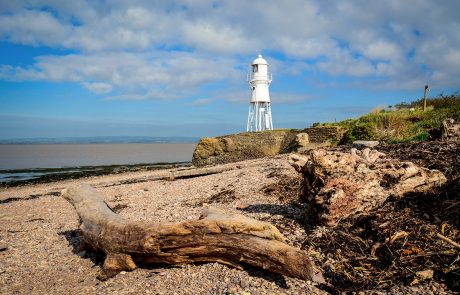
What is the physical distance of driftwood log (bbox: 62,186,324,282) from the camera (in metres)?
3.74

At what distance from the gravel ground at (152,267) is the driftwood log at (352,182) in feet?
1.93

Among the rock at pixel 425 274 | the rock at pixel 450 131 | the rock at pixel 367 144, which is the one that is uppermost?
the rock at pixel 450 131

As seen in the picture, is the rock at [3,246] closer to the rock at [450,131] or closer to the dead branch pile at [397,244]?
the dead branch pile at [397,244]

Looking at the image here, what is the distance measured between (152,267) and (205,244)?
38.3 inches

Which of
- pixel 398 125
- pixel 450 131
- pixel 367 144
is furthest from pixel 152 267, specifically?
pixel 398 125

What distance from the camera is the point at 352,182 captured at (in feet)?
16.3

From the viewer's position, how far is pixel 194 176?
13.1 m

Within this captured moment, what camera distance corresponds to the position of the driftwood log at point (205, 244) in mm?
3736

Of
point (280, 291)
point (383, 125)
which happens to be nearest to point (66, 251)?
point (280, 291)

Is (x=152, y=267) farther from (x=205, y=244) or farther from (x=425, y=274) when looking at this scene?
(x=425, y=274)

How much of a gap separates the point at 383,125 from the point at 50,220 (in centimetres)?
1385

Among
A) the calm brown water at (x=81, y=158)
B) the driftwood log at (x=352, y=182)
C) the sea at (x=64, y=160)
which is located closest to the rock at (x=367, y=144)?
the driftwood log at (x=352, y=182)

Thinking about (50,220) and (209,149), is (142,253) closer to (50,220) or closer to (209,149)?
(50,220)

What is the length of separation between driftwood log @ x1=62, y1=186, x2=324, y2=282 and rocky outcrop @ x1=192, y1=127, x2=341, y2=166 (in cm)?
1300
